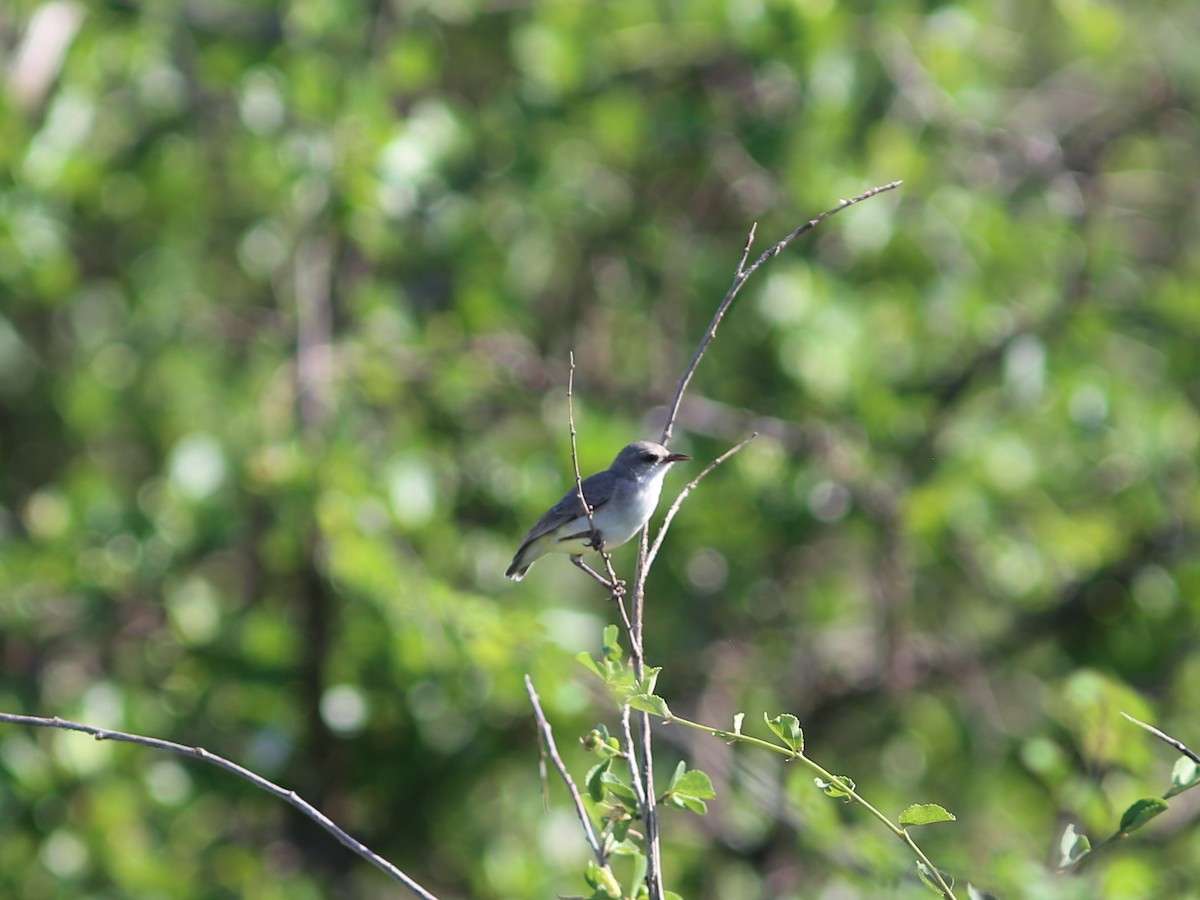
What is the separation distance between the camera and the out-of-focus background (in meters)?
5.89

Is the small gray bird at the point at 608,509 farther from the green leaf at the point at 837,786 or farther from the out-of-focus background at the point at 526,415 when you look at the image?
the green leaf at the point at 837,786

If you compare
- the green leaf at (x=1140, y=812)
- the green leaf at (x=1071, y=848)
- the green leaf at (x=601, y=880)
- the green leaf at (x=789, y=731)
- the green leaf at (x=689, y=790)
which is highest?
the green leaf at (x=789, y=731)

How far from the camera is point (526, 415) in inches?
283

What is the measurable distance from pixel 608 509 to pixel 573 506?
21 centimetres

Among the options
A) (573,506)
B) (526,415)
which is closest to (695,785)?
(573,506)

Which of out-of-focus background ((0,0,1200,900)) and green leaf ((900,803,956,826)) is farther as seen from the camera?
out-of-focus background ((0,0,1200,900))

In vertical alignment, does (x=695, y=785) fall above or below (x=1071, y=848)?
above

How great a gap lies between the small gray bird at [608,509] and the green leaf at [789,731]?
102 inches

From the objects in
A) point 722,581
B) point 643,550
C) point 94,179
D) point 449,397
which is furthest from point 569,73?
point 643,550

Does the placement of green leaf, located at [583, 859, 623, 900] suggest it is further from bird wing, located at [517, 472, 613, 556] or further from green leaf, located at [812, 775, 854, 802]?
bird wing, located at [517, 472, 613, 556]

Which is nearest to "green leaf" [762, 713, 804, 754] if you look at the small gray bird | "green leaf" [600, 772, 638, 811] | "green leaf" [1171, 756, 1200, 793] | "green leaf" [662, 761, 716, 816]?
"green leaf" [662, 761, 716, 816]

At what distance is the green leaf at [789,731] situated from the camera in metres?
2.19

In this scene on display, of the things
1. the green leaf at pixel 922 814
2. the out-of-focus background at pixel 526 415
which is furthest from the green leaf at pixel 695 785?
the out-of-focus background at pixel 526 415

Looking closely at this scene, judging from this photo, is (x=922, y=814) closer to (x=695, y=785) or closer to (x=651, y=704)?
(x=695, y=785)
